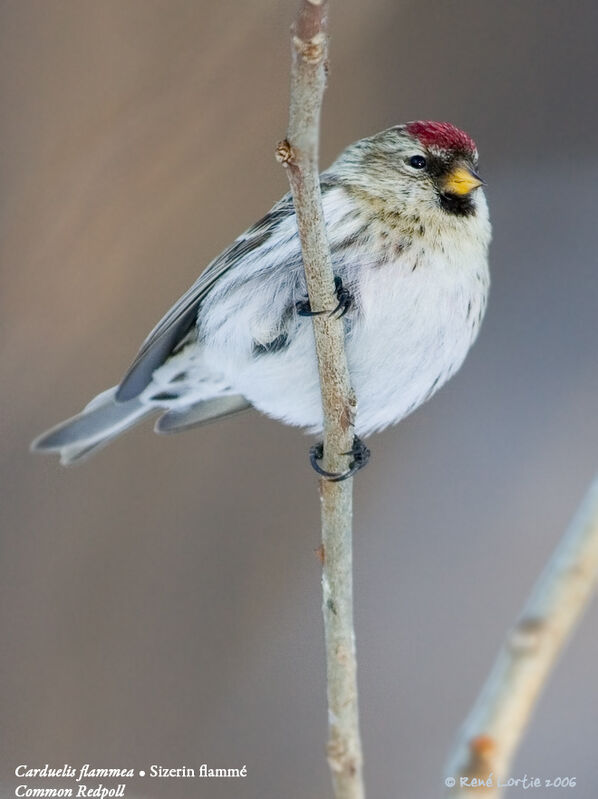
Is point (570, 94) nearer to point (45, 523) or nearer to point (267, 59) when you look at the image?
point (267, 59)

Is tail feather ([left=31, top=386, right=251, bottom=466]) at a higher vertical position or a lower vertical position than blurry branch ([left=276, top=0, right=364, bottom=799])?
higher

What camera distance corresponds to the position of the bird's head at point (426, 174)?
1328 millimetres

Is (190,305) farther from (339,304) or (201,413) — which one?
(339,304)

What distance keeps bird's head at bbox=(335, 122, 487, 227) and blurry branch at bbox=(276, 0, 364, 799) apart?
37 cm

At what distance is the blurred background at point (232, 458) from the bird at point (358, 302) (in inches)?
2.2

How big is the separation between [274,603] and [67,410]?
1.43 ft

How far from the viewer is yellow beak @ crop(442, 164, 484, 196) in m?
1.34

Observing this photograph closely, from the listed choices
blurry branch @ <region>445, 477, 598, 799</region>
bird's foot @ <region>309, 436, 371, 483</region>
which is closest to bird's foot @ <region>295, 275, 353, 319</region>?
bird's foot @ <region>309, 436, 371, 483</region>

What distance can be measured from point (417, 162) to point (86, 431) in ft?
2.09

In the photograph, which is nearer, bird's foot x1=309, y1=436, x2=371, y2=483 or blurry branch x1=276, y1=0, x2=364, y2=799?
blurry branch x1=276, y1=0, x2=364, y2=799

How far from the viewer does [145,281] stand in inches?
57.0

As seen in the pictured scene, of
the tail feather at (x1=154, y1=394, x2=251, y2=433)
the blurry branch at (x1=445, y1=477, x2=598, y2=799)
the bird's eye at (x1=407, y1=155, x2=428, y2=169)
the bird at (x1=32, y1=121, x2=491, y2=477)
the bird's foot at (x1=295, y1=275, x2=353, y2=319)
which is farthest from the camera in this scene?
→ the tail feather at (x1=154, y1=394, x2=251, y2=433)

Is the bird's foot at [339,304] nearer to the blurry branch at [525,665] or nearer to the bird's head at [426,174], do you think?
the bird's head at [426,174]

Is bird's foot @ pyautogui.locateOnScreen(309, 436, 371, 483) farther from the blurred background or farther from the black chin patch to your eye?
the black chin patch
